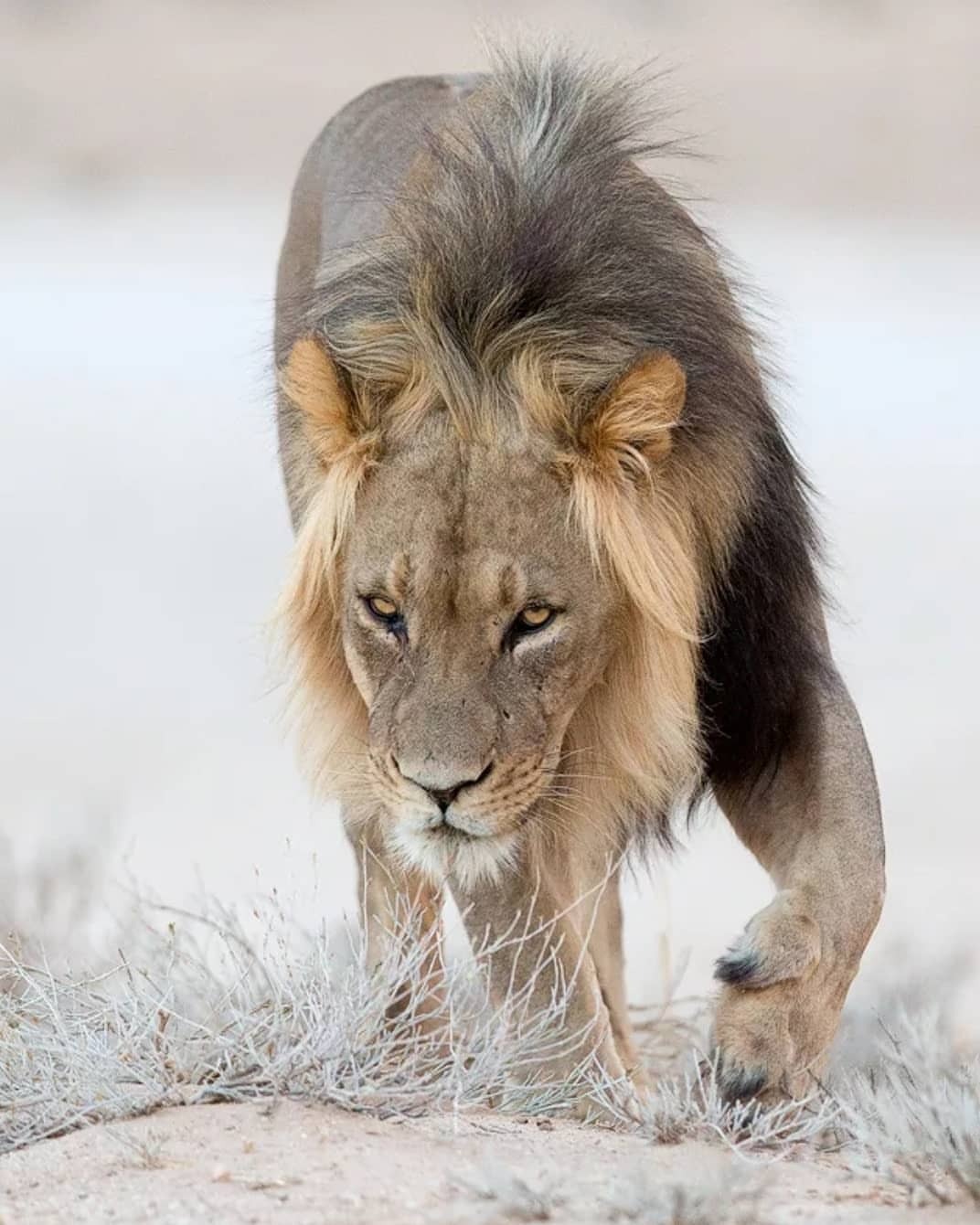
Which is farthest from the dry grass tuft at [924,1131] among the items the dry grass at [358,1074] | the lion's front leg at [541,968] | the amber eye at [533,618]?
the amber eye at [533,618]

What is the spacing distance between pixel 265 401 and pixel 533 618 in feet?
3.89

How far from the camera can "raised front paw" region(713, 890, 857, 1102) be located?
14.1 feet

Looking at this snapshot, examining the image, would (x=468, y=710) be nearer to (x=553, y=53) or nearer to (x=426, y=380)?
(x=426, y=380)

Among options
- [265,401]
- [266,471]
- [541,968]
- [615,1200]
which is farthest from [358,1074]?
[266,471]

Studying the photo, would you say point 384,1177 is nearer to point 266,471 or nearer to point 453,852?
point 453,852

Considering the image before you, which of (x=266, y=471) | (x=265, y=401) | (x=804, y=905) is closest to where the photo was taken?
(x=804, y=905)

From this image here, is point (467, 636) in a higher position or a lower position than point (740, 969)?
higher

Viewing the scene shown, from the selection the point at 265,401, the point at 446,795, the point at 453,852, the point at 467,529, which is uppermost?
the point at 265,401

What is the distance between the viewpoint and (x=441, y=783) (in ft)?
14.0

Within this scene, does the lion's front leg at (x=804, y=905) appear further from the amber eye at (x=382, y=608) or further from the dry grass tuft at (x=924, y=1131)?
the amber eye at (x=382, y=608)

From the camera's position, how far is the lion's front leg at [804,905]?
A: 4.32 m

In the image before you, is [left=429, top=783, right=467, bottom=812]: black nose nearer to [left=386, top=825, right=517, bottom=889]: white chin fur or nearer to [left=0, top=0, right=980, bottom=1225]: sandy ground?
[left=386, top=825, right=517, bottom=889]: white chin fur

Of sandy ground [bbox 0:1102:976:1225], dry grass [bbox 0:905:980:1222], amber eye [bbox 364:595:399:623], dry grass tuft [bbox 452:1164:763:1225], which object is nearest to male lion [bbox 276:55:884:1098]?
amber eye [bbox 364:595:399:623]

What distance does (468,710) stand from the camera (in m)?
4.29
